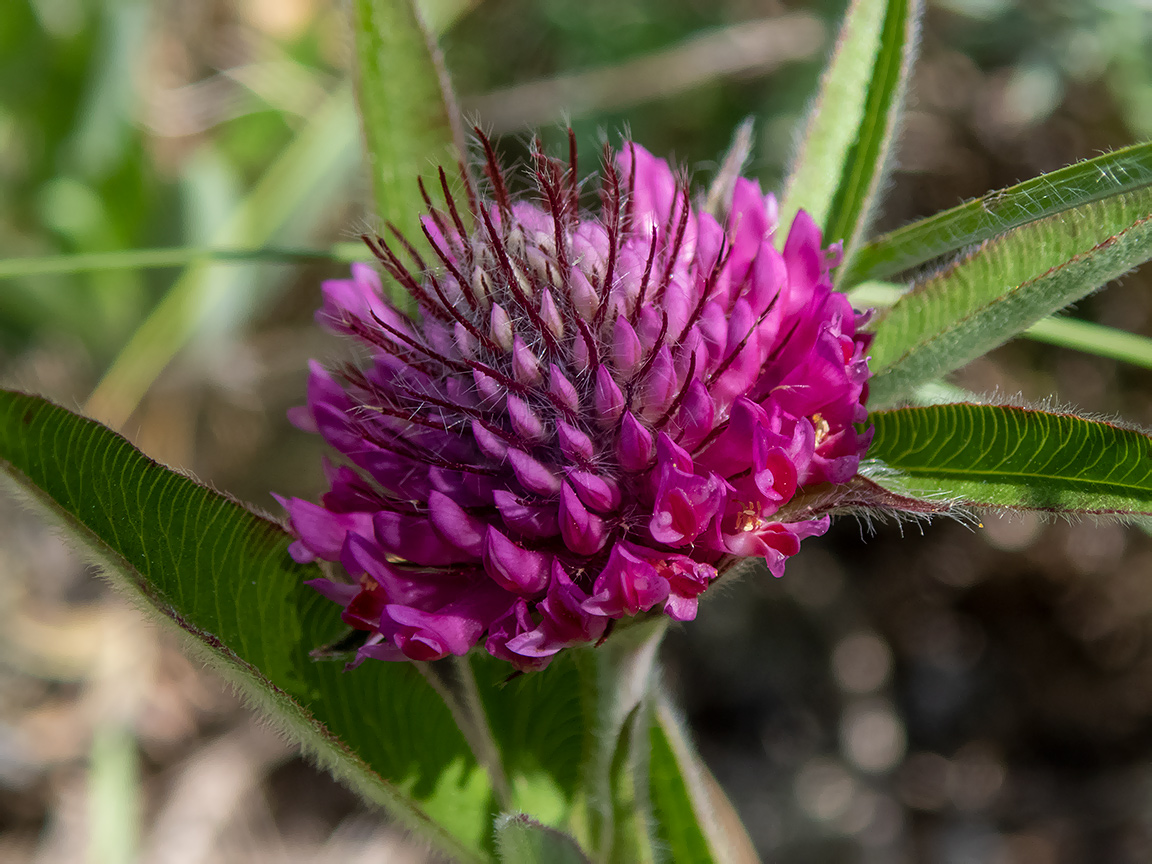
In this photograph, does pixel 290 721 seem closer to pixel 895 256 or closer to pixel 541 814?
pixel 541 814

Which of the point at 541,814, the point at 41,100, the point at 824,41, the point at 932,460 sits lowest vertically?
the point at 541,814

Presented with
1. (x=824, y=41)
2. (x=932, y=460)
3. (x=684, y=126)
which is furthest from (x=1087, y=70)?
(x=932, y=460)

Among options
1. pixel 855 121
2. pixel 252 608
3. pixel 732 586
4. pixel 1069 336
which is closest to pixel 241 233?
pixel 732 586

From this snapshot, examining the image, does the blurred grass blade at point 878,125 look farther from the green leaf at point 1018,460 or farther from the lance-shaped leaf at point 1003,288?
the green leaf at point 1018,460

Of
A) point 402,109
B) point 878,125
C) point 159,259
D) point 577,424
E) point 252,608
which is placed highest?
point 878,125

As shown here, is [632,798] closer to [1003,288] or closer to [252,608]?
[252,608]

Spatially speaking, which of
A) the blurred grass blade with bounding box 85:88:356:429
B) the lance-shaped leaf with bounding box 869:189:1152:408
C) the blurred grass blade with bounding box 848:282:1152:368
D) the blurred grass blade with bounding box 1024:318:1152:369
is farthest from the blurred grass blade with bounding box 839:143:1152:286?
the blurred grass blade with bounding box 85:88:356:429

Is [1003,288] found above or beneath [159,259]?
above
